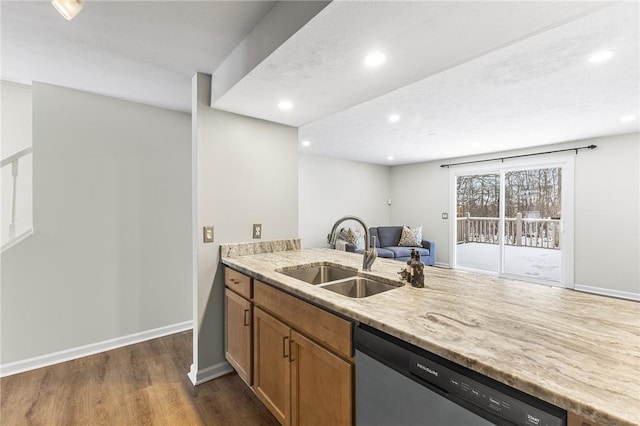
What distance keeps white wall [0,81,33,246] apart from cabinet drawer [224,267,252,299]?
76.0 inches

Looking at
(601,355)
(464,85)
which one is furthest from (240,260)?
(464,85)

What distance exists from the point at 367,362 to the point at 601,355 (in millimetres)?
689

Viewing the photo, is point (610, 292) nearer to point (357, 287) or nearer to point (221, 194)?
point (357, 287)

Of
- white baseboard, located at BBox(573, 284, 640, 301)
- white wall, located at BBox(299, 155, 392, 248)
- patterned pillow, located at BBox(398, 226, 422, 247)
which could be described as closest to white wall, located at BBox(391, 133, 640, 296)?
white baseboard, located at BBox(573, 284, 640, 301)

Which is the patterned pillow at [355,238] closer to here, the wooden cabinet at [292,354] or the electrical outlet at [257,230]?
the electrical outlet at [257,230]

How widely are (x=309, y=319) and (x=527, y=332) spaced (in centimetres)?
86

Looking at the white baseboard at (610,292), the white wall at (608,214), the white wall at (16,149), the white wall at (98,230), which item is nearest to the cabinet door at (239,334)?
the white wall at (98,230)

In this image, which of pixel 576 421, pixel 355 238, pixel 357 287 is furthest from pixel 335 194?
pixel 576 421

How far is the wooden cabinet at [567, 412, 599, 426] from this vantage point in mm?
622

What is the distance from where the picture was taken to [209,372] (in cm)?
226

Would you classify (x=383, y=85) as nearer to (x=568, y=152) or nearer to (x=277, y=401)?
(x=277, y=401)

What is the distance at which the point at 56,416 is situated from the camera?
184 centimetres

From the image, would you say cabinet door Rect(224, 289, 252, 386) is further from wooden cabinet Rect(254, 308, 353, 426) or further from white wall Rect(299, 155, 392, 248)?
white wall Rect(299, 155, 392, 248)

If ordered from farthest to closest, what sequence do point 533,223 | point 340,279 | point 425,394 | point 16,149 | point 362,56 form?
point 533,223
point 16,149
point 340,279
point 362,56
point 425,394
